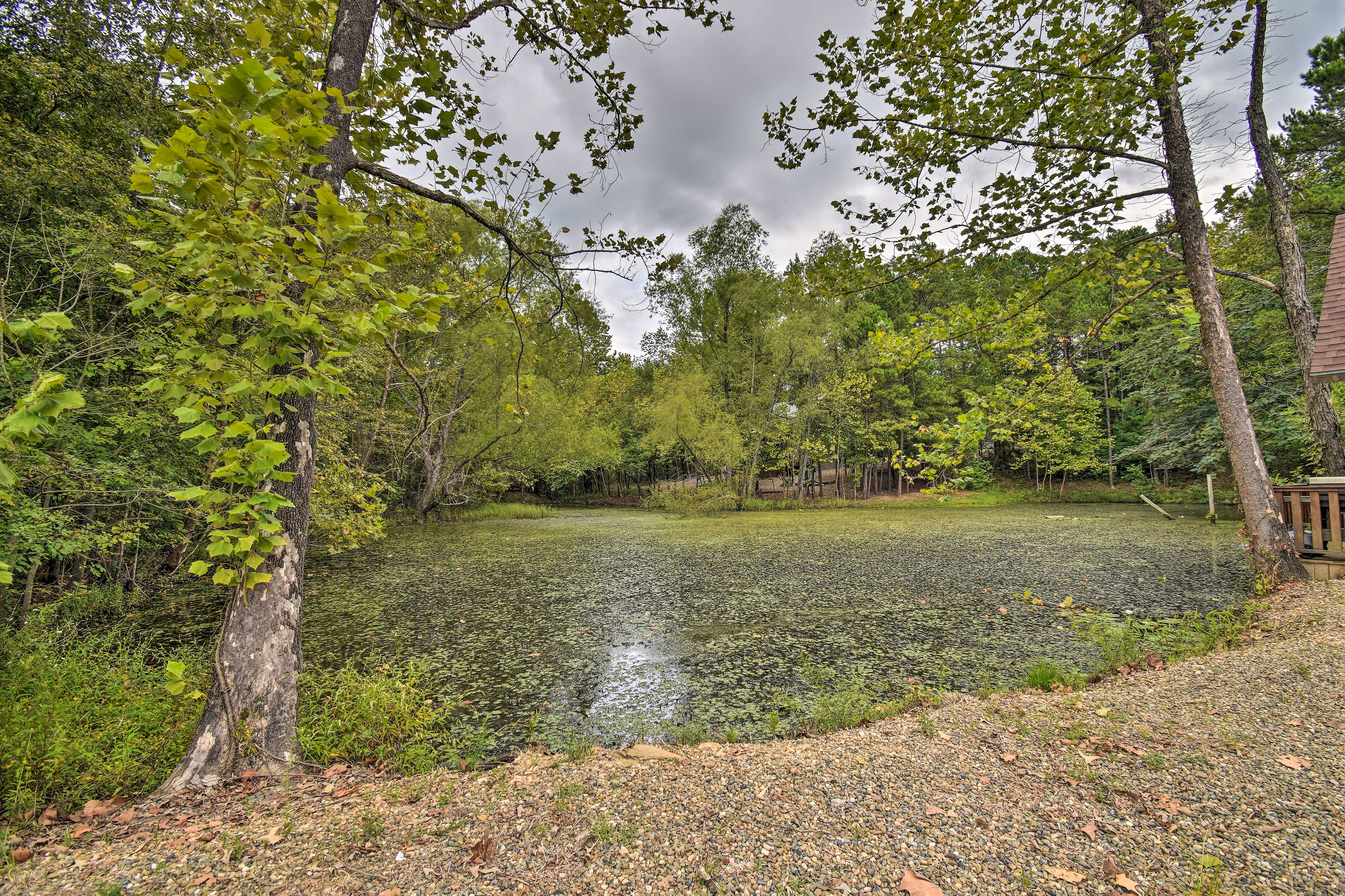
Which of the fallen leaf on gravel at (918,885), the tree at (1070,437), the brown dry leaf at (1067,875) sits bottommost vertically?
the fallen leaf on gravel at (918,885)

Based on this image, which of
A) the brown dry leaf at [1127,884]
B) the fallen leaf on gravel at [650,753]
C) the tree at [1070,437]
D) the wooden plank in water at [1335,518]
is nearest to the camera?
the brown dry leaf at [1127,884]

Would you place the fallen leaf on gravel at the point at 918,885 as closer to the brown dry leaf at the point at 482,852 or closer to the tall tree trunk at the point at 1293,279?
the brown dry leaf at the point at 482,852

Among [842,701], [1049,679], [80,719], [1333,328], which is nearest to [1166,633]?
[1049,679]

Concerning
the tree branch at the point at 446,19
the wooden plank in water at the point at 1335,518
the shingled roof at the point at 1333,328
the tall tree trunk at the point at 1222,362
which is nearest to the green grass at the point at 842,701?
the tall tree trunk at the point at 1222,362

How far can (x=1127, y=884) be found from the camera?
5.08ft

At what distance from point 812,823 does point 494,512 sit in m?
21.0

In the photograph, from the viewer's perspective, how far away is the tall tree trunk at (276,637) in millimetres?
2260

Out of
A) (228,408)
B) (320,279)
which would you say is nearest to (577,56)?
(320,279)

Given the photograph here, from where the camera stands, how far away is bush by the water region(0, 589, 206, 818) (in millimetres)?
2105

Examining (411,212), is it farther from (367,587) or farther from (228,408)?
(367,587)

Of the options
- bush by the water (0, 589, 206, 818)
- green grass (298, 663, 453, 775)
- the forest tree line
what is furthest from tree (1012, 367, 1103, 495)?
bush by the water (0, 589, 206, 818)

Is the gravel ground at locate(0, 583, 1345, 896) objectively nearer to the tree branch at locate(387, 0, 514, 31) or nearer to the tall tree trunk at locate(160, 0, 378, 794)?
the tall tree trunk at locate(160, 0, 378, 794)

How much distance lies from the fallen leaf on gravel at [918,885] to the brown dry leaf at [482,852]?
1392 mm

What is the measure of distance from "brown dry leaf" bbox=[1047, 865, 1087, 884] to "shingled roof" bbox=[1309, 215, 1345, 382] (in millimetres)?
7525
